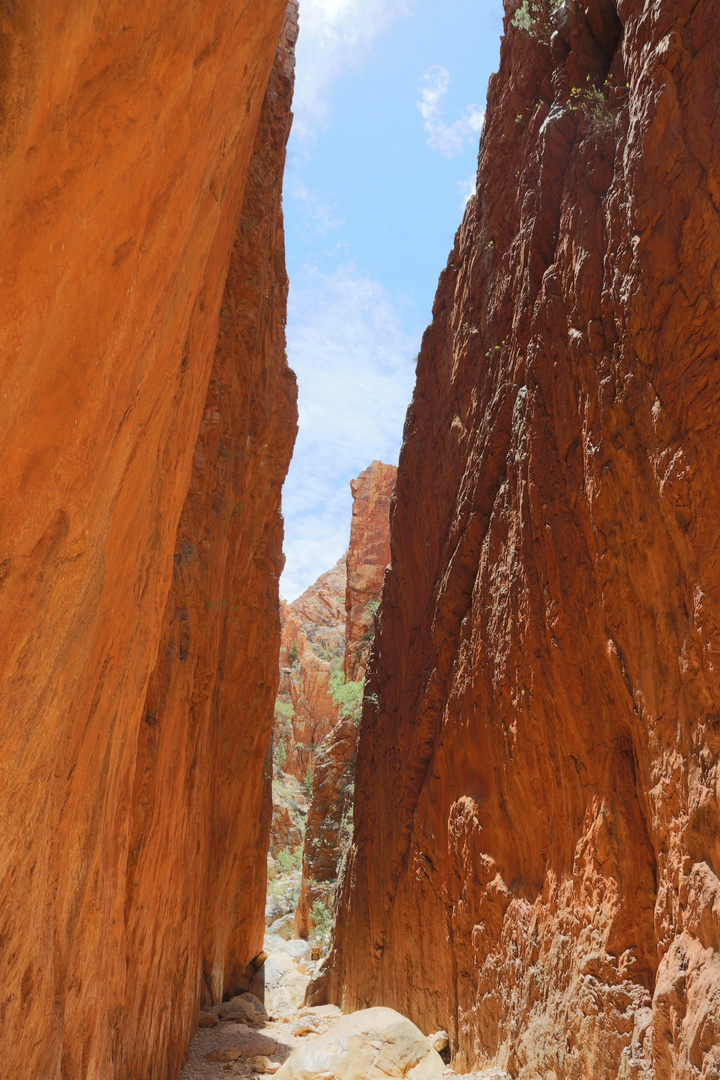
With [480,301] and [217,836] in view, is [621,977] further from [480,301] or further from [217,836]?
[217,836]

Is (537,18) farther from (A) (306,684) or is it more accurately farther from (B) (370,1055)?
(A) (306,684)

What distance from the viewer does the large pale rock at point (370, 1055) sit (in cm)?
734

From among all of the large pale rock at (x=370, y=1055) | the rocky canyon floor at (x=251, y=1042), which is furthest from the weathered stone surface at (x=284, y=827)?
the large pale rock at (x=370, y=1055)

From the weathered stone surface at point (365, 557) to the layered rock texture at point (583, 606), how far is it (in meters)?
22.3

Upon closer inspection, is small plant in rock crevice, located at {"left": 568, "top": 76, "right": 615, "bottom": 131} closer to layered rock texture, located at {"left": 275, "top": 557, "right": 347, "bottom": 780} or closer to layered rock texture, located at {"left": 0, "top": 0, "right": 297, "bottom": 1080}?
layered rock texture, located at {"left": 0, "top": 0, "right": 297, "bottom": 1080}

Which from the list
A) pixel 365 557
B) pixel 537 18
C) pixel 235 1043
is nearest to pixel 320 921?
pixel 235 1043

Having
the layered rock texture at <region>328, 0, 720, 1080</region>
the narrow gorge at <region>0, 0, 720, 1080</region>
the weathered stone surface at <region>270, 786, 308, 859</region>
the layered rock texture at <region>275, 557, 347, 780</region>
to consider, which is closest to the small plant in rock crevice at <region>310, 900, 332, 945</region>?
the narrow gorge at <region>0, 0, 720, 1080</region>

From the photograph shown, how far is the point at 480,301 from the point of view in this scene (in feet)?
36.5

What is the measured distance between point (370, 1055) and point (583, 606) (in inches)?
201

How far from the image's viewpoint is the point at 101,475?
3.46 m

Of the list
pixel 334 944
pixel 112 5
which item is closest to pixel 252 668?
pixel 334 944

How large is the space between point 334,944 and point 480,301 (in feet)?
40.9

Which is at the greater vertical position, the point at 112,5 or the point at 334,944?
the point at 112,5

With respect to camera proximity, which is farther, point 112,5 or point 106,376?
point 106,376
